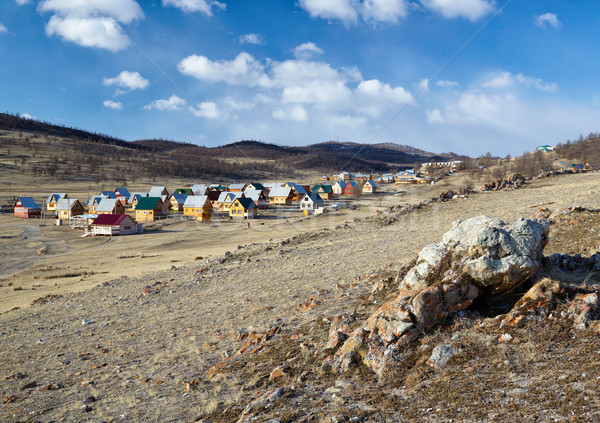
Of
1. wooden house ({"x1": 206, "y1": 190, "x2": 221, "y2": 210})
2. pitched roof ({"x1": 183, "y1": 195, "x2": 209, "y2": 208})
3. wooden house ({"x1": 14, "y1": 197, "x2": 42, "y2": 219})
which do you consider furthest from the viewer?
wooden house ({"x1": 206, "y1": 190, "x2": 221, "y2": 210})

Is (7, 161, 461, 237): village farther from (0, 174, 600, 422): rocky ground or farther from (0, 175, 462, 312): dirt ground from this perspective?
(0, 174, 600, 422): rocky ground

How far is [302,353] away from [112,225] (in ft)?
149

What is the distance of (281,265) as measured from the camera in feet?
63.6

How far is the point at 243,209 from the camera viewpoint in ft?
201

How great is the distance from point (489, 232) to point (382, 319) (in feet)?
10.4

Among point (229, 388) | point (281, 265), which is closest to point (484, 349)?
point (229, 388)

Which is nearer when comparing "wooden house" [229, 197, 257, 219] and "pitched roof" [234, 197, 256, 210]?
"wooden house" [229, 197, 257, 219]

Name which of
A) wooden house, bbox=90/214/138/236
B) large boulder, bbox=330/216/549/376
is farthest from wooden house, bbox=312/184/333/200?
large boulder, bbox=330/216/549/376

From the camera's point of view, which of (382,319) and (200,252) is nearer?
(382,319)

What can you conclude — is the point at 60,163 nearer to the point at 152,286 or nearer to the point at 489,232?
the point at 152,286

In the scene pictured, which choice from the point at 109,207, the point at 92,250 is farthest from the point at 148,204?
the point at 92,250

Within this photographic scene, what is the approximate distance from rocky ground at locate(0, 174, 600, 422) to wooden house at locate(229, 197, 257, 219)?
43.5 m

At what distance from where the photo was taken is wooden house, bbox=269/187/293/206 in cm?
8106

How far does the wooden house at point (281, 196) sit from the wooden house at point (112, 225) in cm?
3695
